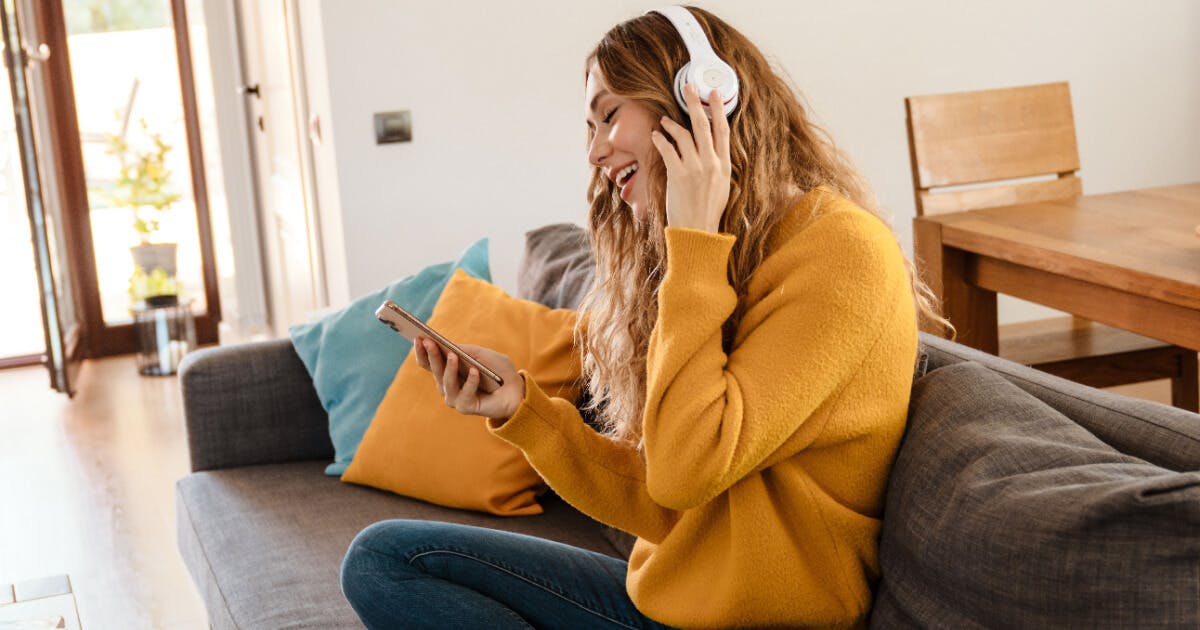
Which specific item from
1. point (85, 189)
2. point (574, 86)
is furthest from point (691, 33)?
point (85, 189)

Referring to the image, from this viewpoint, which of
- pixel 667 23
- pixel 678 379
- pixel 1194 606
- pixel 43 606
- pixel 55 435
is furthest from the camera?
pixel 55 435

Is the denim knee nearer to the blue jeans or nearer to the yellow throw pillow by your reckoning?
the blue jeans

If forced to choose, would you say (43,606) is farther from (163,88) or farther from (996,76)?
(163,88)

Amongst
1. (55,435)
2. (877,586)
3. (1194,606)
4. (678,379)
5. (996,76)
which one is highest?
(996,76)

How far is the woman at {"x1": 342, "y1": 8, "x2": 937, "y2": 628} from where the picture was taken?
1306 millimetres

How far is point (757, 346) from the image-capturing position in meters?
1.33

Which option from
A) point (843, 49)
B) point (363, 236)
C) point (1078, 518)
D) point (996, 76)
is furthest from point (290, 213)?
point (1078, 518)

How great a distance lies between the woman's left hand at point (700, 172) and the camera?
4.52 ft

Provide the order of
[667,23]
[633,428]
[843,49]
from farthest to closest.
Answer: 1. [843,49]
2. [633,428]
3. [667,23]

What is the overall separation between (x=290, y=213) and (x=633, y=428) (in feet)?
8.89

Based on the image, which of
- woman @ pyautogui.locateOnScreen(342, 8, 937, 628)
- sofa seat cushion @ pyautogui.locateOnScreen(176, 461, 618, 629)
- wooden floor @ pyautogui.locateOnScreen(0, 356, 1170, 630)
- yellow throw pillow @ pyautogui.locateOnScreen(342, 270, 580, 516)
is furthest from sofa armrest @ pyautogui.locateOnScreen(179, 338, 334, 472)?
woman @ pyautogui.locateOnScreen(342, 8, 937, 628)

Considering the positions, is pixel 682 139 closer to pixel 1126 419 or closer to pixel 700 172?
pixel 700 172

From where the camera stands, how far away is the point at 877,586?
4.61ft

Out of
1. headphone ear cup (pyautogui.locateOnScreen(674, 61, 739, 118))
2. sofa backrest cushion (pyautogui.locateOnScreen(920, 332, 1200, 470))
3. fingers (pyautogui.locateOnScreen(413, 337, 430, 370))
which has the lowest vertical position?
sofa backrest cushion (pyautogui.locateOnScreen(920, 332, 1200, 470))
